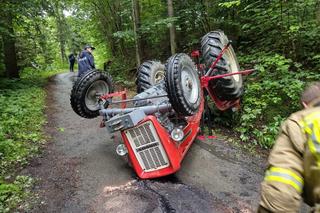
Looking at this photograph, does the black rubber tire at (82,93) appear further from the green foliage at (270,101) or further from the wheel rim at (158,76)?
the green foliage at (270,101)

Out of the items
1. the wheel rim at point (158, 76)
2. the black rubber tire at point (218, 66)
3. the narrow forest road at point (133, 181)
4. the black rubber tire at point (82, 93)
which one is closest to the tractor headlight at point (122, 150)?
the narrow forest road at point (133, 181)

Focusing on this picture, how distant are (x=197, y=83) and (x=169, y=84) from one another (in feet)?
3.44

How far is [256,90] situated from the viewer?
7.59 metres

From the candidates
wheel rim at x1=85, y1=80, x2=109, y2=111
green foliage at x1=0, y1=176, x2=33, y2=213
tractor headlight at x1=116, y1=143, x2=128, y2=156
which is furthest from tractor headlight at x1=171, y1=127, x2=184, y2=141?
green foliage at x1=0, y1=176, x2=33, y2=213

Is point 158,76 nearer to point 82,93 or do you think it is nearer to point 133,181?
point 82,93

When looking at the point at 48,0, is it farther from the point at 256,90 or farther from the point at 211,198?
the point at 211,198

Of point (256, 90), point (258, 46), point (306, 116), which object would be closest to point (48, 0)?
point (258, 46)

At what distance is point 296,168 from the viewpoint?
1751 mm

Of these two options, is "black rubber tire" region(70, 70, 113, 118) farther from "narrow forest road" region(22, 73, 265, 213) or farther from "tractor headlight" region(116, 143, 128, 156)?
"tractor headlight" region(116, 143, 128, 156)

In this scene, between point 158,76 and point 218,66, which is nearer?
point 218,66

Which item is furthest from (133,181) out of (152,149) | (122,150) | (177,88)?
(177,88)

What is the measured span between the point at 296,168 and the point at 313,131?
24cm

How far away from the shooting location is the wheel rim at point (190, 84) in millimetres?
4684

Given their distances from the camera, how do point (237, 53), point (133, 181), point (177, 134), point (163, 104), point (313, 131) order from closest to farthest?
point (313, 131), point (177, 134), point (133, 181), point (163, 104), point (237, 53)
